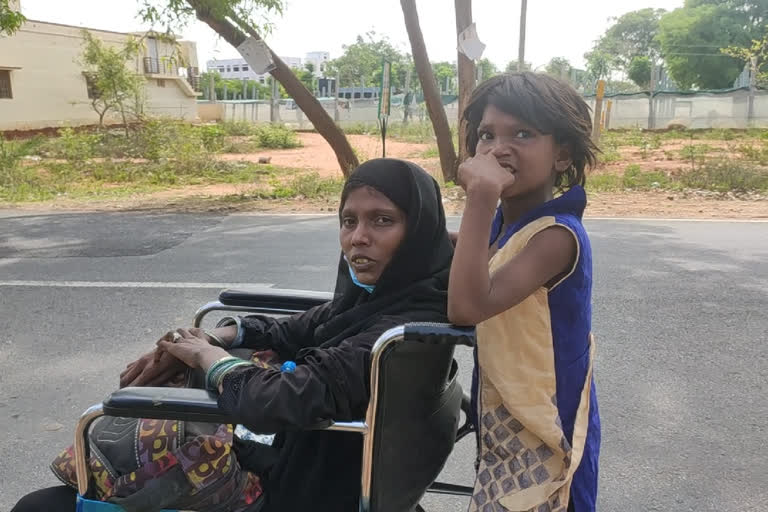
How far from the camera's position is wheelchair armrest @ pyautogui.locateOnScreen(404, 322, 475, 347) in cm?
146

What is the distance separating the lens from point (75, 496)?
175 cm

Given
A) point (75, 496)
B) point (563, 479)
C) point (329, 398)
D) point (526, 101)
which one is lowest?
point (75, 496)

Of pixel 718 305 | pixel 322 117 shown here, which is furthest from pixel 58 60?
pixel 718 305

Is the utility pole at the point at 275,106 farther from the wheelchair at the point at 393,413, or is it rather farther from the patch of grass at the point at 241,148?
the wheelchair at the point at 393,413

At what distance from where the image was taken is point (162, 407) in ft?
4.82

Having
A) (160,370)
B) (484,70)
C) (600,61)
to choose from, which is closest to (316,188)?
(160,370)

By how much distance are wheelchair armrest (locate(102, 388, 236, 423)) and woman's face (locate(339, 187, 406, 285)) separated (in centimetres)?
50

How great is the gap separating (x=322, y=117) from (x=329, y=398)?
35.1ft

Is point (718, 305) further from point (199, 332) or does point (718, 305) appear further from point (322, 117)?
point (322, 117)

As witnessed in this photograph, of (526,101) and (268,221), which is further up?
(526,101)

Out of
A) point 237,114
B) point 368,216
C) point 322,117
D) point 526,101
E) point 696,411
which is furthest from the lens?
point 237,114

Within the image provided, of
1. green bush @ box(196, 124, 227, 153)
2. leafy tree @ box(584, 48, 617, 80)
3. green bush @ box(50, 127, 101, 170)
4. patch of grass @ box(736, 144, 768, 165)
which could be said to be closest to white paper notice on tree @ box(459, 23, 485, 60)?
patch of grass @ box(736, 144, 768, 165)

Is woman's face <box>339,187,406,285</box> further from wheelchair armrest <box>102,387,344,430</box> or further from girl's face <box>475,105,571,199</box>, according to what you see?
wheelchair armrest <box>102,387,344,430</box>

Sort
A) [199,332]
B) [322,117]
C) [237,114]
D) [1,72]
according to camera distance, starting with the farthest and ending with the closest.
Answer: [237,114]
[1,72]
[322,117]
[199,332]
